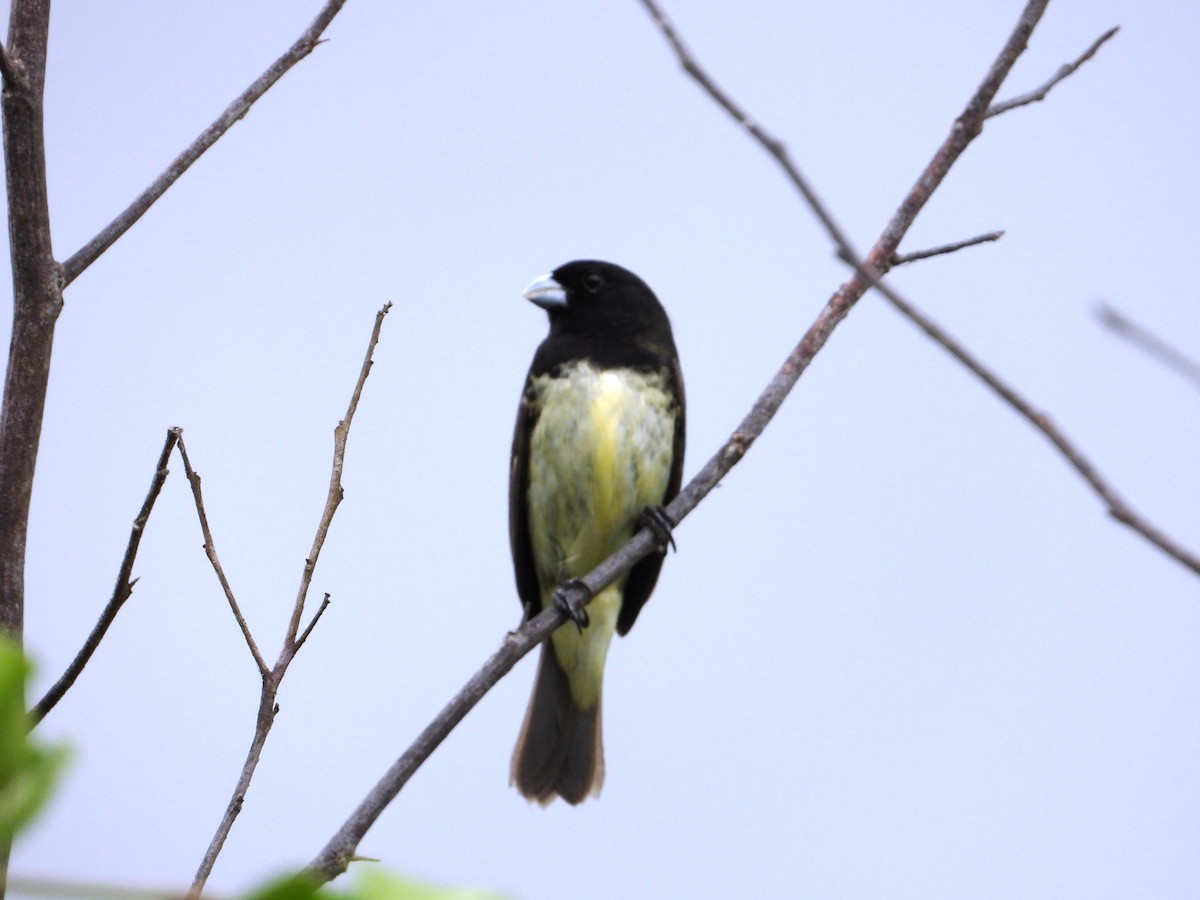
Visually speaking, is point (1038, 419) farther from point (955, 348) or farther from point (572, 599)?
point (572, 599)

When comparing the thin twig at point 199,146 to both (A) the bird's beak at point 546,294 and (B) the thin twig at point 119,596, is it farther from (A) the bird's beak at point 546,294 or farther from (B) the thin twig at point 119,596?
(A) the bird's beak at point 546,294

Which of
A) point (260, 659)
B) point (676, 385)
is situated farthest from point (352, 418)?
point (676, 385)

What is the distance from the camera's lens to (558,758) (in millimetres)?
6172

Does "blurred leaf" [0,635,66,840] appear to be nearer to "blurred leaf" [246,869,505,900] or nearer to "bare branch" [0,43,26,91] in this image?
"blurred leaf" [246,869,505,900]

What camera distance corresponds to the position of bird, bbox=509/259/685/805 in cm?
550

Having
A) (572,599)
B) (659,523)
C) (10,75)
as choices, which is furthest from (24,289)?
(659,523)

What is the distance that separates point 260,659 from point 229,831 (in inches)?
19.0

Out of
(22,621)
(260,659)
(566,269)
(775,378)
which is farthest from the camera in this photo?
(566,269)

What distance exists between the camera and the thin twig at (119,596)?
95.7 inches

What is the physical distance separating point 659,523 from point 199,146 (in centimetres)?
242

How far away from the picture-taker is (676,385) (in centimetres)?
575

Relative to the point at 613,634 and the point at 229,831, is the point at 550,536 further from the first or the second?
the point at 229,831

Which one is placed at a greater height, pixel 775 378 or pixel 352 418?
pixel 775 378

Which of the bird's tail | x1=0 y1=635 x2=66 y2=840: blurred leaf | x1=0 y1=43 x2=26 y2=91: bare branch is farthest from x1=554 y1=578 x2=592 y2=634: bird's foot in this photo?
x1=0 y1=635 x2=66 y2=840: blurred leaf
